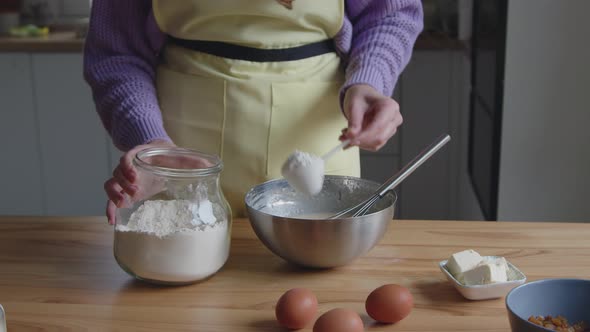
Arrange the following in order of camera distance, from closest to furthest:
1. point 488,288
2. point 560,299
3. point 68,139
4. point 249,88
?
point 560,299 → point 488,288 → point 249,88 → point 68,139

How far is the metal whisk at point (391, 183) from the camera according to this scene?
1019 millimetres

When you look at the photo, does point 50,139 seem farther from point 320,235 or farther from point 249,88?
point 320,235

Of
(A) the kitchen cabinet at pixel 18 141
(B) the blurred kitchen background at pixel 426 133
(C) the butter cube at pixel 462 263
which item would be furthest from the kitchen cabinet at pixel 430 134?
(C) the butter cube at pixel 462 263

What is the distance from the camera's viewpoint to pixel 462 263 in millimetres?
933

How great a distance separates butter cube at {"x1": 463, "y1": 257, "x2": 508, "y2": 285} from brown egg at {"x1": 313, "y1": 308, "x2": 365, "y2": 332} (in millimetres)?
174

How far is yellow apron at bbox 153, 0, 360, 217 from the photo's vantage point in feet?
3.96

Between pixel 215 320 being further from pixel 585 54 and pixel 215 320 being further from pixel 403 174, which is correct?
pixel 585 54

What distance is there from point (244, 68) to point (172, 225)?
0.39 meters

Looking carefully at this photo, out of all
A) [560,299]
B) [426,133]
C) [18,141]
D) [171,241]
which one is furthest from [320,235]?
[18,141]

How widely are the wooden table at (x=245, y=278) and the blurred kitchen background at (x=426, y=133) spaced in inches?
34.4

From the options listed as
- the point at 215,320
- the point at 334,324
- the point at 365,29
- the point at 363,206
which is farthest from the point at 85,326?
the point at 365,29

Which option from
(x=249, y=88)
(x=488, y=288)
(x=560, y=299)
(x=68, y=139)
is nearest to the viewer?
(x=560, y=299)

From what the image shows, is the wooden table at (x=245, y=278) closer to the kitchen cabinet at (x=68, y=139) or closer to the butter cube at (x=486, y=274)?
the butter cube at (x=486, y=274)

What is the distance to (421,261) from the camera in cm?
103
